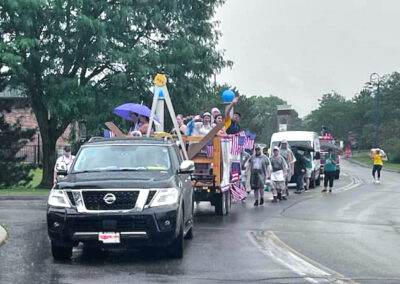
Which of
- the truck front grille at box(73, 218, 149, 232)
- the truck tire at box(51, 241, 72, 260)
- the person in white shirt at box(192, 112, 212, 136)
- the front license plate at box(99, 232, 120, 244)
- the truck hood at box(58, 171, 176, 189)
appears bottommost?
the truck tire at box(51, 241, 72, 260)

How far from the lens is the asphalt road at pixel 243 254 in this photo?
963 centimetres

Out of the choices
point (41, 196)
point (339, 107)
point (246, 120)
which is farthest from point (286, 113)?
point (41, 196)

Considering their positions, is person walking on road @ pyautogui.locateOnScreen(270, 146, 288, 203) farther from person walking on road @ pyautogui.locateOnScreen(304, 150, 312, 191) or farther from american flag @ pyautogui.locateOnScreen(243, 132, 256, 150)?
person walking on road @ pyautogui.locateOnScreen(304, 150, 312, 191)

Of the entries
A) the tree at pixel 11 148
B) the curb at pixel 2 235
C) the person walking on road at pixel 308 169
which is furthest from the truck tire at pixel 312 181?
the curb at pixel 2 235

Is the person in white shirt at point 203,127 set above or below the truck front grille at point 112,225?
above

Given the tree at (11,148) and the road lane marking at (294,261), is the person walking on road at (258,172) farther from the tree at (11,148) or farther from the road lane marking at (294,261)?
the tree at (11,148)

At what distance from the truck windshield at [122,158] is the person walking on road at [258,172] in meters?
9.86

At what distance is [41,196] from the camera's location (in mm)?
24531

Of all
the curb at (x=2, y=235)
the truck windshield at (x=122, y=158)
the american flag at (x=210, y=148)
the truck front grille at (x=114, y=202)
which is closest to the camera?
the truck front grille at (x=114, y=202)

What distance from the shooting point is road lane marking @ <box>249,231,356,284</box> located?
31.4 feet

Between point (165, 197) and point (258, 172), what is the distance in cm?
1142

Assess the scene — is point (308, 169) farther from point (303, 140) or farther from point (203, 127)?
point (203, 127)

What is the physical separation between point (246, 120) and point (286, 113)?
4732cm

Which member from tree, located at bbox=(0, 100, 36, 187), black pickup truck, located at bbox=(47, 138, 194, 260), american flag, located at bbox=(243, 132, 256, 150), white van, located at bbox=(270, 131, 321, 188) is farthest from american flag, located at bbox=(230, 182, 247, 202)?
tree, located at bbox=(0, 100, 36, 187)
